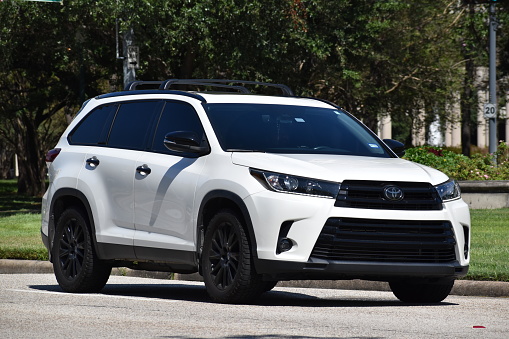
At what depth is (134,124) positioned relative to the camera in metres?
11.1

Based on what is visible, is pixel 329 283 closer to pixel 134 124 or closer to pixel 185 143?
pixel 134 124

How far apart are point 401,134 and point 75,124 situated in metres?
93.1

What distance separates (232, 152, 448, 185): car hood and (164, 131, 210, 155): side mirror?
387 mm

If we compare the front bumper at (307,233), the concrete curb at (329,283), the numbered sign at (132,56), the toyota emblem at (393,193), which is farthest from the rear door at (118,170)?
the numbered sign at (132,56)

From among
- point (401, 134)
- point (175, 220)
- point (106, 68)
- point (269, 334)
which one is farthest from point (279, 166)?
point (401, 134)

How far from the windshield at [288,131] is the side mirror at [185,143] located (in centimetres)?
19

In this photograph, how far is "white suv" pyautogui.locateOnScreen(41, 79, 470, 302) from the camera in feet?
30.0

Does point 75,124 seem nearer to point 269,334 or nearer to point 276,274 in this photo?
point 276,274

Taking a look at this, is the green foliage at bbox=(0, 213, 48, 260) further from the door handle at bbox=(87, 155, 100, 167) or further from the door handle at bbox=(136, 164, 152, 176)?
the door handle at bbox=(136, 164, 152, 176)

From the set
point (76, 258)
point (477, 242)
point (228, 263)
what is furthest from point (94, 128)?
point (477, 242)

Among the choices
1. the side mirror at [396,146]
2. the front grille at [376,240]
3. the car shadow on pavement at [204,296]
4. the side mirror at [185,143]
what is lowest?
the car shadow on pavement at [204,296]

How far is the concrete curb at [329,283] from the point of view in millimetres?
11180

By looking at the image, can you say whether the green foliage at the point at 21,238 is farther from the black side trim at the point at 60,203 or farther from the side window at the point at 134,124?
the side window at the point at 134,124

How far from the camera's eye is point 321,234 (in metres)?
9.12
